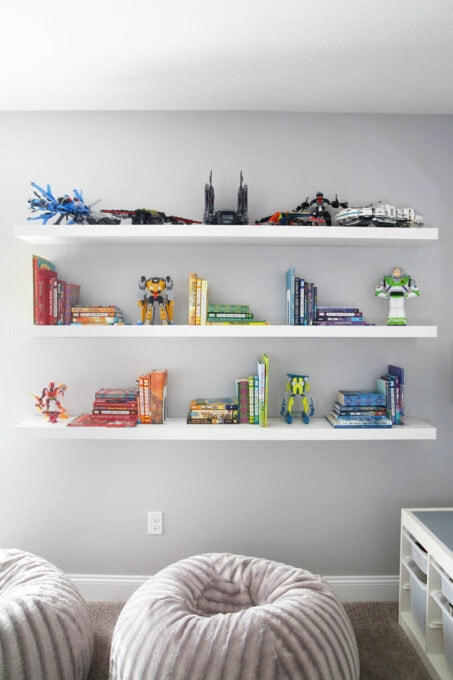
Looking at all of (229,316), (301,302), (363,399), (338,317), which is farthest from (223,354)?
(363,399)

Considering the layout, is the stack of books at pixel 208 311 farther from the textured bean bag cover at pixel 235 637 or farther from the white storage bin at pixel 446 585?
the white storage bin at pixel 446 585

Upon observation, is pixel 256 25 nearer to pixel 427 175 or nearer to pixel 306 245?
pixel 306 245

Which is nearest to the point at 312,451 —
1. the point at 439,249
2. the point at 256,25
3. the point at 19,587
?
the point at 439,249

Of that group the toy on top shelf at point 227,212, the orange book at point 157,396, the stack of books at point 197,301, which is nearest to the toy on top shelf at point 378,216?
the toy on top shelf at point 227,212

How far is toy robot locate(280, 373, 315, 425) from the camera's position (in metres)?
2.12

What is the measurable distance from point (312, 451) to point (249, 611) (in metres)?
0.90

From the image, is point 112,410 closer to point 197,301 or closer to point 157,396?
point 157,396

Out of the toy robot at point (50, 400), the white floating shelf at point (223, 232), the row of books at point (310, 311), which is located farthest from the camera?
the toy robot at point (50, 400)

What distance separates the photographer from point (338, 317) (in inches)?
81.4

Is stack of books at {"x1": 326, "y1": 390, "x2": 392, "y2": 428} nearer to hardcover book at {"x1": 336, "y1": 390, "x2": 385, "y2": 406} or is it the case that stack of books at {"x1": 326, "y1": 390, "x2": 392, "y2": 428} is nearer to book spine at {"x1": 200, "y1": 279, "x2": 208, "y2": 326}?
hardcover book at {"x1": 336, "y1": 390, "x2": 385, "y2": 406}

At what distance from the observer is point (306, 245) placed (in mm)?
2195

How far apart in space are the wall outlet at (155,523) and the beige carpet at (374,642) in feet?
1.25

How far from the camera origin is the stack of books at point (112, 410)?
6.73 ft

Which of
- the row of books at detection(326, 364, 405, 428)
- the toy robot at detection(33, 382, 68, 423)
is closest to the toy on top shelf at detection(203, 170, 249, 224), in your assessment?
the row of books at detection(326, 364, 405, 428)
